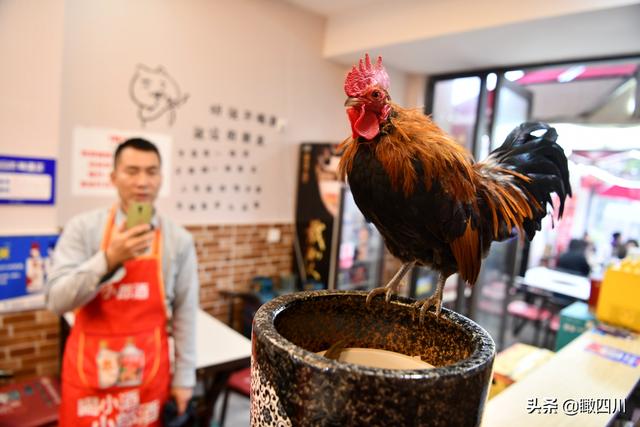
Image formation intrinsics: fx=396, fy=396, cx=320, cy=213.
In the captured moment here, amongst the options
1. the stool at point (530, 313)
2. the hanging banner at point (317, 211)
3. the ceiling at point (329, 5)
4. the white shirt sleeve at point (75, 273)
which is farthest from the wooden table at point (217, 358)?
the stool at point (530, 313)

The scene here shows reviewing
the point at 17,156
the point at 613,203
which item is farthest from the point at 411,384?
the point at 613,203

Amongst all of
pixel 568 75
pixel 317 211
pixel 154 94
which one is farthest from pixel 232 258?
pixel 568 75

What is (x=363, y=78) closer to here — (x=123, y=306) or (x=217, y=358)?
(x=123, y=306)

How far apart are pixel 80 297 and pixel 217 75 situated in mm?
2197

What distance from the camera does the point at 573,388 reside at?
101 cm

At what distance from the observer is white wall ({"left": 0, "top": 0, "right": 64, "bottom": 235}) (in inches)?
83.0

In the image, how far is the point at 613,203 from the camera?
17.2 feet

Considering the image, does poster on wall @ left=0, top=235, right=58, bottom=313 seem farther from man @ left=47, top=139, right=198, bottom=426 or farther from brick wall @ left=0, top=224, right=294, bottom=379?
man @ left=47, top=139, right=198, bottom=426

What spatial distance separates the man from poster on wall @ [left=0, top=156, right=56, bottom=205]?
3.00ft

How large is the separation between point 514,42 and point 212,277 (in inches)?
116

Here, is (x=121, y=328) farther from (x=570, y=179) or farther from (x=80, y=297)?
(x=570, y=179)

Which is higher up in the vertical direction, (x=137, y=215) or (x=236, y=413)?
(x=137, y=215)

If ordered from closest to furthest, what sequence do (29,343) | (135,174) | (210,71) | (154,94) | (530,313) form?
(135,174)
(29,343)
(154,94)
(210,71)
(530,313)

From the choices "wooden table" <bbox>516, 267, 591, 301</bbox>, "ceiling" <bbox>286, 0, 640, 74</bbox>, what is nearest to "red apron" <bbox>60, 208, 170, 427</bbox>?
"ceiling" <bbox>286, 0, 640, 74</bbox>
